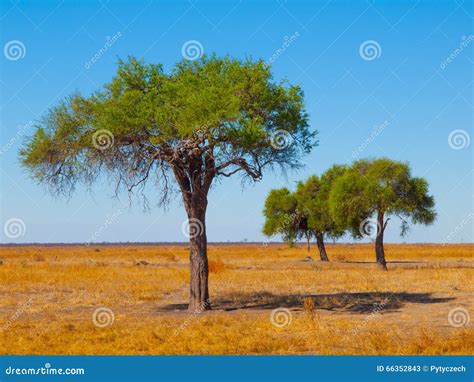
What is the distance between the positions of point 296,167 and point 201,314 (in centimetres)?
629

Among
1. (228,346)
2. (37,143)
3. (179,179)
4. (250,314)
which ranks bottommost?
(228,346)

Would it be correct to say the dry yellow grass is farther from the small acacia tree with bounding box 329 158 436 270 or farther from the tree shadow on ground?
the small acacia tree with bounding box 329 158 436 270

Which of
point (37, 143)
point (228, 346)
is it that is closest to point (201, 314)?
point (228, 346)

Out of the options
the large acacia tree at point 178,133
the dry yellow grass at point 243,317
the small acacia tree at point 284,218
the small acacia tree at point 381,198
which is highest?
the small acacia tree at point 284,218

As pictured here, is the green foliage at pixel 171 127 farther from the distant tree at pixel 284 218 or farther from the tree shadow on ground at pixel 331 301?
the distant tree at pixel 284 218

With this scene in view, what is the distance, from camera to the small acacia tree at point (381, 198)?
1897 inches

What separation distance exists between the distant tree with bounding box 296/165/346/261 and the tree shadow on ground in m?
33.7

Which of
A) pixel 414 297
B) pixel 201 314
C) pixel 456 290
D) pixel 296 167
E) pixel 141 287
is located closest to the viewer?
pixel 201 314

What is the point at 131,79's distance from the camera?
77.5 ft

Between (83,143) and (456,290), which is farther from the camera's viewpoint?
(456,290)

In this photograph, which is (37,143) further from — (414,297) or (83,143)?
(414,297)

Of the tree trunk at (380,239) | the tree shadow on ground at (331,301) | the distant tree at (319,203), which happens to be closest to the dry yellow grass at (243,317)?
the tree shadow on ground at (331,301)

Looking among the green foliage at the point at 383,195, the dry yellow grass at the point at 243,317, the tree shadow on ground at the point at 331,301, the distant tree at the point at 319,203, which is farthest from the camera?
the distant tree at the point at 319,203

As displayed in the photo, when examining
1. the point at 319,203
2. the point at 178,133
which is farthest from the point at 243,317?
the point at 319,203
